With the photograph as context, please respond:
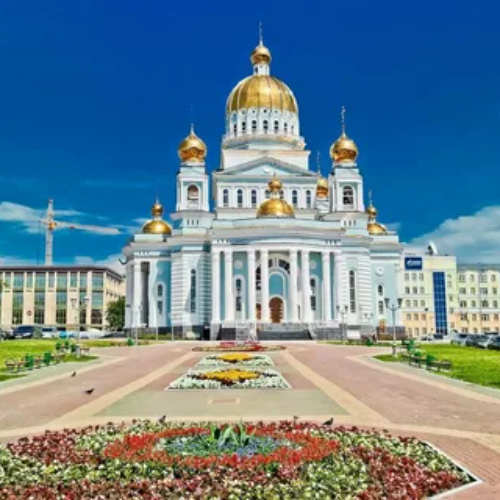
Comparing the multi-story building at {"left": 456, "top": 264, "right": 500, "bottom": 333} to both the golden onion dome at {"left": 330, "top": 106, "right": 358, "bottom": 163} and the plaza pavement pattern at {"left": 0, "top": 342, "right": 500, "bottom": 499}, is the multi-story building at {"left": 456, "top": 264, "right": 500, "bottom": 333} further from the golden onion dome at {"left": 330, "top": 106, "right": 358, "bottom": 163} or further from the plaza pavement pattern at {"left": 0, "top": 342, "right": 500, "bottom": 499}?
the plaza pavement pattern at {"left": 0, "top": 342, "right": 500, "bottom": 499}

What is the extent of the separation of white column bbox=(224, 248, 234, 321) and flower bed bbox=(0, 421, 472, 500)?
52034mm

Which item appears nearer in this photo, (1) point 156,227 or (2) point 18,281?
(1) point 156,227

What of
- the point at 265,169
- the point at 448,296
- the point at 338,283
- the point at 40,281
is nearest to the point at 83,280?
the point at 40,281

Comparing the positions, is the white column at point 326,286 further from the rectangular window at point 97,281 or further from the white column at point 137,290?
the rectangular window at point 97,281

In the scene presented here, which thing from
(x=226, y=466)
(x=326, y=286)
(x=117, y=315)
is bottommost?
(x=226, y=466)

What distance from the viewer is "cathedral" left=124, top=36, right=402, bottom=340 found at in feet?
206

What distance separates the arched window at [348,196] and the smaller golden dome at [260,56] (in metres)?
22.1

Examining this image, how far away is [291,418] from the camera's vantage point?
1346 cm

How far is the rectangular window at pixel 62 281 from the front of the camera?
11575cm

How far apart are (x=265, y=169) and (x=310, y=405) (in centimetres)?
5724

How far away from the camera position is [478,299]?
4397 inches

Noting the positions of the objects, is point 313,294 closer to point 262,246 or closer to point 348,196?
point 262,246

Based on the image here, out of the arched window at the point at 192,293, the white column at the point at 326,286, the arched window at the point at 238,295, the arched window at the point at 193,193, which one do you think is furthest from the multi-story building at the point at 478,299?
the arched window at the point at 192,293

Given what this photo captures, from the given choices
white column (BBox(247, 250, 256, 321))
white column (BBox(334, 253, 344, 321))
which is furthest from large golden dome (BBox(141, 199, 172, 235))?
white column (BBox(334, 253, 344, 321))
